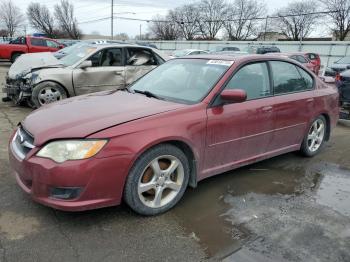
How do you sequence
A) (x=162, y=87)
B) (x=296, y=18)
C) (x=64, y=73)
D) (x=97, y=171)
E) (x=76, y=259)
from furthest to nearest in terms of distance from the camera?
(x=296, y=18)
(x=64, y=73)
(x=162, y=87)
(x=97, y=171)
(x=76, y=259)

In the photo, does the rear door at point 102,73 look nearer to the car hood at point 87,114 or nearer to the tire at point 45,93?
the tire at point 45,93

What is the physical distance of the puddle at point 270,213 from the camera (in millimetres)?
2951

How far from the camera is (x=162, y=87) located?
418 centimetres

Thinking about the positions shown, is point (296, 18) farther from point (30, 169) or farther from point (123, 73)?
point (30, 169)

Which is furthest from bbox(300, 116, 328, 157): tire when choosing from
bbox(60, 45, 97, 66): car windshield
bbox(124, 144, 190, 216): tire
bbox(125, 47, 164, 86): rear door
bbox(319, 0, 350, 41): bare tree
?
bbox(319, 0, 350, 41): bare tree

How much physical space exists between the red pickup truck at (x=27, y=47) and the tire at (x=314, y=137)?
16897mm

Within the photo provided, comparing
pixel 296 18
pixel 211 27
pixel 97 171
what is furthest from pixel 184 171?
pixel 211 27

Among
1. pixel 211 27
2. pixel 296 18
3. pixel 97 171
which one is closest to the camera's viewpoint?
pixel 97 171

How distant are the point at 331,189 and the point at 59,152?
3113 mm

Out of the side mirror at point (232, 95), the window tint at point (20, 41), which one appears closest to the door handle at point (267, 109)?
the side mirror at point (232, 95)

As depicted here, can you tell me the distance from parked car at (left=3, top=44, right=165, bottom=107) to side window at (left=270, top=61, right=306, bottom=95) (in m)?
4.17

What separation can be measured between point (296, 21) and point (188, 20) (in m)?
23.5

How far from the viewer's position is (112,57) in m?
8.16

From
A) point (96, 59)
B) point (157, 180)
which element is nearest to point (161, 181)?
point (157, 180)
